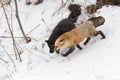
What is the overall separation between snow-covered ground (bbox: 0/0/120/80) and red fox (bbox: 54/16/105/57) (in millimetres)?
202

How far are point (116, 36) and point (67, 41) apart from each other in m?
1.00

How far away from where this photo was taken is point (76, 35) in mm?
7535

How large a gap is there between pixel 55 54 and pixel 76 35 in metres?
0.84

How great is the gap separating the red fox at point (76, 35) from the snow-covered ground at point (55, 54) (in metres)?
0.20

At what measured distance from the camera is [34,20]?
31.6 feet

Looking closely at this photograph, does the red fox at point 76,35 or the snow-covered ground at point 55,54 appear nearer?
the snow-covered ground at point 55,54

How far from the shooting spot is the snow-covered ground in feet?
21.8

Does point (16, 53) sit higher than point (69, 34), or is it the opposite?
point (69, 34)

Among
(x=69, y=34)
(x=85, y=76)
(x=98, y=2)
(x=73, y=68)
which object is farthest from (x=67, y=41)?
(x=98, y=2)

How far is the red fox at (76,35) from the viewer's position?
7441 millimetres

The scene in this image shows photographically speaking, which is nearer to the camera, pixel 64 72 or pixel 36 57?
pixel 64 72

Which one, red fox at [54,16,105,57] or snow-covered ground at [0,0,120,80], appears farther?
red fox at [54,16,105,57]

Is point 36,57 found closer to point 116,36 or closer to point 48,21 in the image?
point 48,21

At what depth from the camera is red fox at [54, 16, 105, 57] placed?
7441 millimetres
